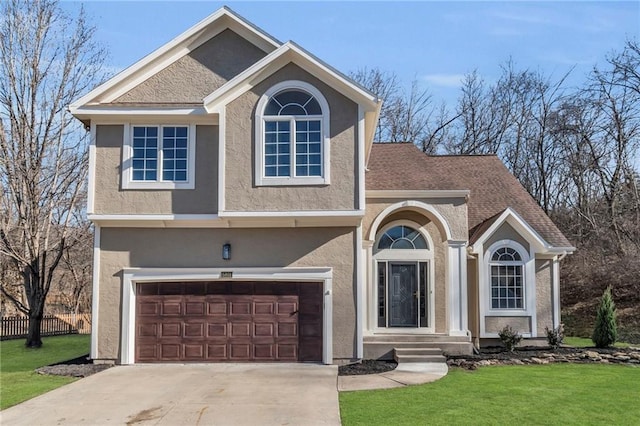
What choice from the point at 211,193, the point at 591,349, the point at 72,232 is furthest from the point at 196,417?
the point at 72,232

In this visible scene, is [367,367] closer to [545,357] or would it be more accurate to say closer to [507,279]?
[545,357]

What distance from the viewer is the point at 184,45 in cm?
1512

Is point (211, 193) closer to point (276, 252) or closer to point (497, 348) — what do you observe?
point (276, 252)

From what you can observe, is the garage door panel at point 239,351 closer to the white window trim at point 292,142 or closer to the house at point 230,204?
the house at point 230,204

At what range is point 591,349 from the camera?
1650 cm

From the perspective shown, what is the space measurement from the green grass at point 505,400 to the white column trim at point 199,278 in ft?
10.8

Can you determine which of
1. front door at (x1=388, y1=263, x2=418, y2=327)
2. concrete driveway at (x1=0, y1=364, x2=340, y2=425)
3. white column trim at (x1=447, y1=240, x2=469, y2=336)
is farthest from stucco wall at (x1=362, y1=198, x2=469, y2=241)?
concrete driveway at (x1=0, y1=364, x2=340, y2=425)

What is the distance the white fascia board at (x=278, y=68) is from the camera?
45.2 feet

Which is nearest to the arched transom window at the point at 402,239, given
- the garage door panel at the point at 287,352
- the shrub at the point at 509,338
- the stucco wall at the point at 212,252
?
the stucco wall at the point at 212,252

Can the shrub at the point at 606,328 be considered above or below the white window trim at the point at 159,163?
below

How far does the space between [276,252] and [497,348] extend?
7224 mm

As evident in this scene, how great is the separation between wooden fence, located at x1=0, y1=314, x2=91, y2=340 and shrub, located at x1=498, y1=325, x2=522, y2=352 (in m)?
17.1

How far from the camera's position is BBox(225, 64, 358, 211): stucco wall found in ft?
45.1

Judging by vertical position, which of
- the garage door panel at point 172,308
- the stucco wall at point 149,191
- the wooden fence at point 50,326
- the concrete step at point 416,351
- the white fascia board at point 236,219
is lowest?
the wooden fence at point 50,326
